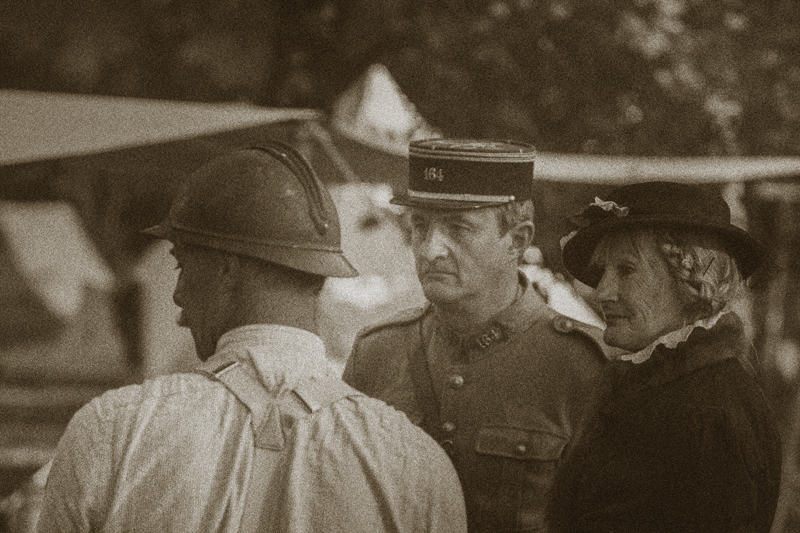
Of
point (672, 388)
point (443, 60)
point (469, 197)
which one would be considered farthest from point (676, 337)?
point (443, 60)

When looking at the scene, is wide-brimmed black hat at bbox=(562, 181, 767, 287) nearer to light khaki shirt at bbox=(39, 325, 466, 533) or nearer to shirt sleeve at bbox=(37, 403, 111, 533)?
light khaki shirt at bbox=(39, 325, 466, 533)

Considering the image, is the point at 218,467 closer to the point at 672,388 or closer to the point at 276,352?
the point at 276,352

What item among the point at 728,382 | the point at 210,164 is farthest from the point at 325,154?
the point at 728,382

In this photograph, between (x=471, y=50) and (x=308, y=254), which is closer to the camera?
(x=308, y=254)

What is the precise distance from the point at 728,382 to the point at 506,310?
1037 mm

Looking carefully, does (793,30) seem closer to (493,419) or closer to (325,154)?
(325,154)

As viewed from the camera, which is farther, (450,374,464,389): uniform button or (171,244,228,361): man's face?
(450,374,464,389): uniform button

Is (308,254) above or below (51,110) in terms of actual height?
below

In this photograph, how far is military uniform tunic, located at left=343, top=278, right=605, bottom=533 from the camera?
3662mm

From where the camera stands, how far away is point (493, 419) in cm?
375

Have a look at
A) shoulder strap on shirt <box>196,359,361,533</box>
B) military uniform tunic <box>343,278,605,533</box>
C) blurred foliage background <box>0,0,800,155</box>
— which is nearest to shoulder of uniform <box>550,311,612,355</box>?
military uniform tunic <box>343,278,605,533</box>

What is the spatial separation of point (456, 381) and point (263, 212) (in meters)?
1.00

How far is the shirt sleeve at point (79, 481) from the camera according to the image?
2756 millimetres

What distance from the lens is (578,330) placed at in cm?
382
